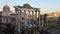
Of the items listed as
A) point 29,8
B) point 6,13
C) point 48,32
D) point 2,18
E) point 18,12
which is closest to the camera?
point 48,32

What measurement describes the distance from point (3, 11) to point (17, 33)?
29.4 metres

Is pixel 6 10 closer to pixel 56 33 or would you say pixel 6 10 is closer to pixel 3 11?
pixel 3 11

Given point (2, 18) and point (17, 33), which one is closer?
point (17, 33)

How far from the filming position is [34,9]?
24.0m

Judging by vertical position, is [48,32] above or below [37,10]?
below

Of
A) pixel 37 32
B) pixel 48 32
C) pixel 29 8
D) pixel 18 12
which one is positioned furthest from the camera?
pixel 29 8

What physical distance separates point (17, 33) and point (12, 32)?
0.60 meters

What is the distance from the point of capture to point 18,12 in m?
21.4

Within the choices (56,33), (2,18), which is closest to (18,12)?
(56,33)

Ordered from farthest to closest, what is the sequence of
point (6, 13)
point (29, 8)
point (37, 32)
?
point (6, 13) < point (29, 8) < point (37, 32)

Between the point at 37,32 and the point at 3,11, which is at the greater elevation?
the point at 3,11

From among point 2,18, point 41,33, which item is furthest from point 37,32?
point 2,18

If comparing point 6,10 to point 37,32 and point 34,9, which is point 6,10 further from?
point 37,32

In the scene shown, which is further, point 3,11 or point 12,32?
point 3,11
